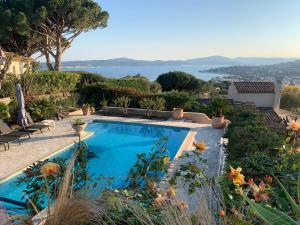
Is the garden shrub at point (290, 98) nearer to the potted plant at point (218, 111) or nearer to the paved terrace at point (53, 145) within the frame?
the potted plant at point (218, 111)

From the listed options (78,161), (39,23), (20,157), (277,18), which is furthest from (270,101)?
(78,161)

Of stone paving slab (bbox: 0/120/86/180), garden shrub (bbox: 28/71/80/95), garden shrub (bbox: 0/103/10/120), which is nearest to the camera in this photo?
stone paving slab (bbox: 0/120/86/180)

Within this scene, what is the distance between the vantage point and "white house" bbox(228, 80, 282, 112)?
26.0 m

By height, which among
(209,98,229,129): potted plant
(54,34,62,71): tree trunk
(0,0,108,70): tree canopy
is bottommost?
(209,98,229,129): potted plant

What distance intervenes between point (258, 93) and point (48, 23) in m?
21.2

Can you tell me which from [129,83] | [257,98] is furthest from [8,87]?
[257,98]

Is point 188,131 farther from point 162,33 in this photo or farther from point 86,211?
Answer: point 162,33

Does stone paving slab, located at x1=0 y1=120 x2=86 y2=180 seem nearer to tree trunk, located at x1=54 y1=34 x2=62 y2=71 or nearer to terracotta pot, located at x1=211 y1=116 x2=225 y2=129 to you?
terracotta pot, located at x1=211 y1=116 x2=225 y2=129

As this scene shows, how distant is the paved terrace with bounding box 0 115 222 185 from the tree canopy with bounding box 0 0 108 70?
13257 millimetres

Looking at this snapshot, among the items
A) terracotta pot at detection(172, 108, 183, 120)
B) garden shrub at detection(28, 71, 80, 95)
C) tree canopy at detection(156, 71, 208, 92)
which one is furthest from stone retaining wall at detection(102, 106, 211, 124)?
tree canopy at detection(156, 71, 208, 92)

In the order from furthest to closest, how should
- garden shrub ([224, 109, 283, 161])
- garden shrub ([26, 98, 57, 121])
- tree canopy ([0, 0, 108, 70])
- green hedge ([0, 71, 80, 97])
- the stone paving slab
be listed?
tree canopy ([0, 0, 108, 70]) → green hedge ([0, 71, 80, 97]) → garden shrub ([26, 98, 57, 121]) → the stone paving slab → garden shrub ([224, 109, 283, 161])

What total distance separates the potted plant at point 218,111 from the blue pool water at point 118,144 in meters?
1.30

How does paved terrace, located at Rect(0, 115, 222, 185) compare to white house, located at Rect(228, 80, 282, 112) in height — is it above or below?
above

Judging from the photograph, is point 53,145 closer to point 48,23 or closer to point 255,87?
point 48,23
